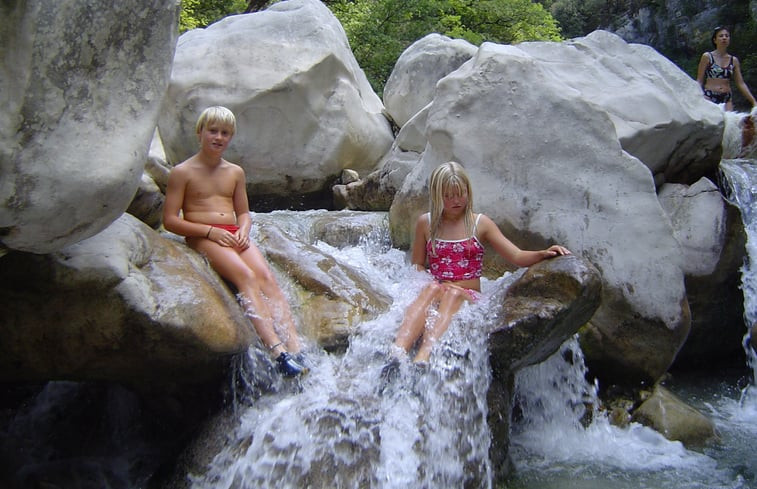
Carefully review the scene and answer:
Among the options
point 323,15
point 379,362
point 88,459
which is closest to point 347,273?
point 379,362

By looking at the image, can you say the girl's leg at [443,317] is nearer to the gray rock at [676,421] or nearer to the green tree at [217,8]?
the gray rock at [676,421]

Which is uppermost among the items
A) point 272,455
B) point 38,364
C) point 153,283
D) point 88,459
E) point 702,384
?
point 153,283

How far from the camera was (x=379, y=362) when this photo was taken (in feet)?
11.8

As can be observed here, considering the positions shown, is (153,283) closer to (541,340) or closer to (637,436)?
(541,340)

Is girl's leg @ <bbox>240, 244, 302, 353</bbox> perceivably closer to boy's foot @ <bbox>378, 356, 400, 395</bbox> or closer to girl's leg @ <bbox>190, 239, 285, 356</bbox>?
girl's leg @ <bbox>190, 239, 285, 356</bbox>

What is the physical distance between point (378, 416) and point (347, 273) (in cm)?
121

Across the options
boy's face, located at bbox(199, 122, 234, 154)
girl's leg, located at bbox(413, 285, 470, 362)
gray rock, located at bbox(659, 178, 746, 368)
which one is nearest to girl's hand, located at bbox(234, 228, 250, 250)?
boy's face, located at bbox(199, 122, 234, 154)

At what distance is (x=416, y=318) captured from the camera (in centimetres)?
373

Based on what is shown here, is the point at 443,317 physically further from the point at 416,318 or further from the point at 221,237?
the point at 221,237

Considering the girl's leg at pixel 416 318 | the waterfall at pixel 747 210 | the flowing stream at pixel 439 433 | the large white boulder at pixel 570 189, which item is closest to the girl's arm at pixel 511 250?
the flowing stream at pixel 439 433

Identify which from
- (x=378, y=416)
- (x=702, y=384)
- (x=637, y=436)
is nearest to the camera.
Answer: (x=378, y=416)

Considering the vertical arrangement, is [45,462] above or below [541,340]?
below

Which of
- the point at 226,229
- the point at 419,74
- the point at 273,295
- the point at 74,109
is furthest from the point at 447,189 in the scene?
the point at 419,74

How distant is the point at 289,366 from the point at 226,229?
3.36 ft
